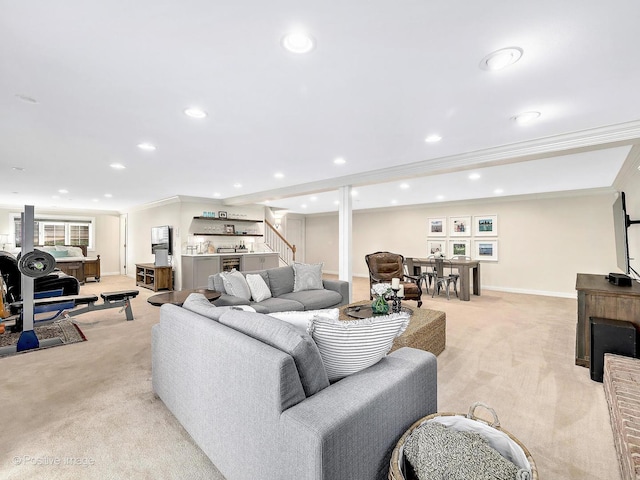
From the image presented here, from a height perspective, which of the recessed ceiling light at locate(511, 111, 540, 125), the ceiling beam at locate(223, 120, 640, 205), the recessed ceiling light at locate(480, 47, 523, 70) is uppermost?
the recessed ceiling light at locate(511, 111, 540, 125)

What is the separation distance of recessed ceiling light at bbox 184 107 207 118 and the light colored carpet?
7.55 feet

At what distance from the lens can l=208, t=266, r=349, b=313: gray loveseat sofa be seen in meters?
3.71

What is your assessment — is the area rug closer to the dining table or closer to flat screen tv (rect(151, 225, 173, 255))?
flat screen tv (rect(151, 225, 173, 255))

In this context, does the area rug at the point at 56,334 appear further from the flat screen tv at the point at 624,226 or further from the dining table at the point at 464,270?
the flat screen tv at the point at 624,226

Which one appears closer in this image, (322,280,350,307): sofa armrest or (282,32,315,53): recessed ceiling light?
(282,32,315,53): recessed ceiling light

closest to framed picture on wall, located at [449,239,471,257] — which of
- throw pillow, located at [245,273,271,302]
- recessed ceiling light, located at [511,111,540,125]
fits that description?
recessed ceiling light, located at [511,111,540,125]

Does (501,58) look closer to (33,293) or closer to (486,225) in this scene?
(33,293)

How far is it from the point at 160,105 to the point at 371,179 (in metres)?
3.05

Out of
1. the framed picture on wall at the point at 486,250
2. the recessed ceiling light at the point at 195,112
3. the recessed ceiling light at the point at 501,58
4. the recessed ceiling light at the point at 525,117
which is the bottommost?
the framed picture on wall at the point at 486,250

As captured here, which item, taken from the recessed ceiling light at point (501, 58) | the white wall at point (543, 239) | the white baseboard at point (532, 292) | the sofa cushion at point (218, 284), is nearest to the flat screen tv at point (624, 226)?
the recessed ceiling light at point (501, 58)

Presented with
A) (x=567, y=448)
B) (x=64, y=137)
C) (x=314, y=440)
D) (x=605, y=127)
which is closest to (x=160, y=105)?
(x=64, y=137)

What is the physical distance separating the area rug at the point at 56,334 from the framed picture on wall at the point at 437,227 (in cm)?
779

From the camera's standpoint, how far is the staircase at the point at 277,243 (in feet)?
28.7

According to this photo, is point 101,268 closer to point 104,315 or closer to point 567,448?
point 104,315
